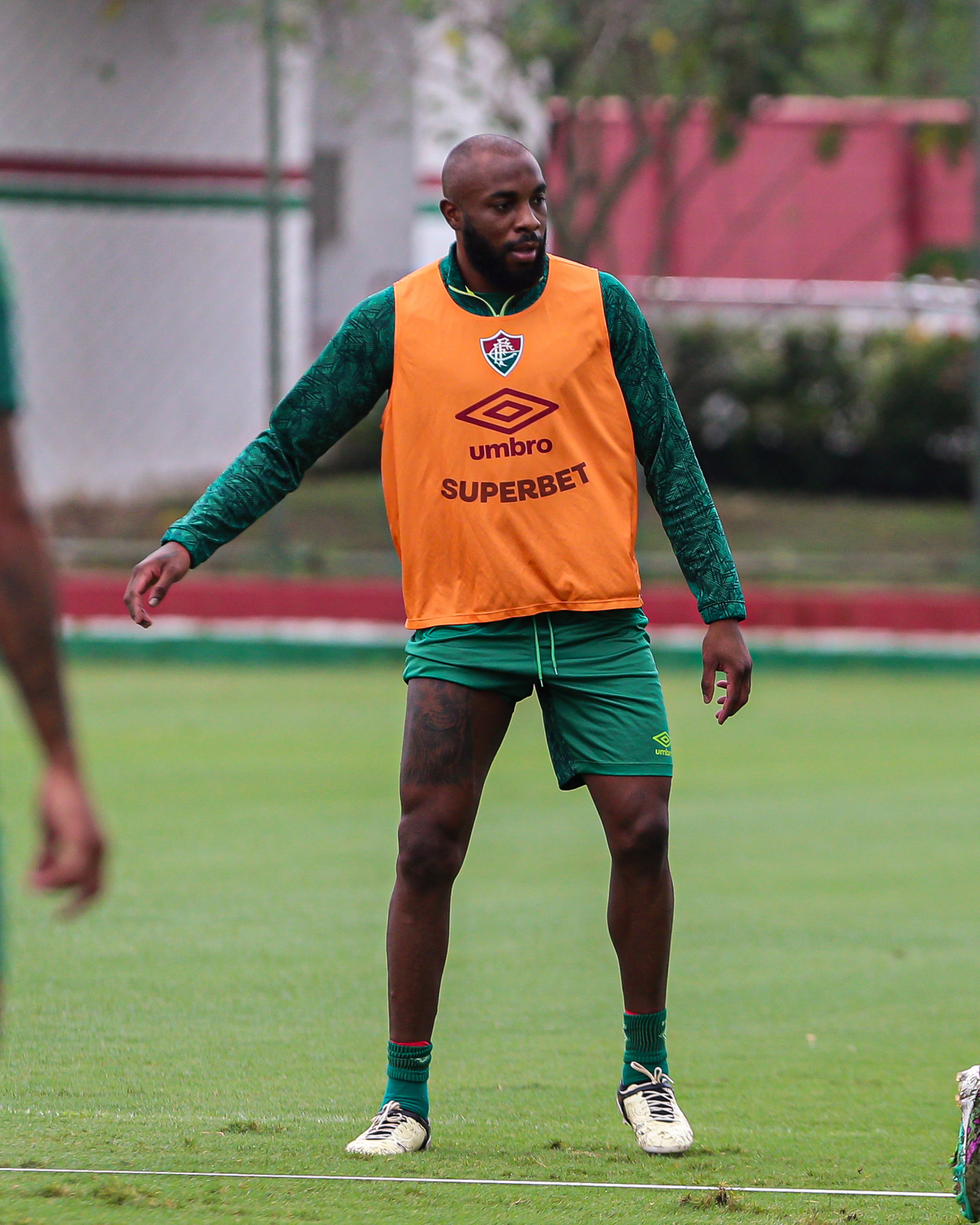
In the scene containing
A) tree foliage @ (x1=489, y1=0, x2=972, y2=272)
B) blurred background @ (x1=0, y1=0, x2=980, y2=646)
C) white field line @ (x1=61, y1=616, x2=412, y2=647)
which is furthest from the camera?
tree foliage @ (x1=489, y1=0, x2=972, y2=272)

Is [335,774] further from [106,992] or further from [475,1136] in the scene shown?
[475,1136]

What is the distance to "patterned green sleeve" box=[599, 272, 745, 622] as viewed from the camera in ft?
14.5

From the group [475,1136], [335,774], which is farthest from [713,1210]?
[335,774]

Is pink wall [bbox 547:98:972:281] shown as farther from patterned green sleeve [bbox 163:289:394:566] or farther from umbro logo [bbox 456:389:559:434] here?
umbro logo [bbox 456:389:559:434]

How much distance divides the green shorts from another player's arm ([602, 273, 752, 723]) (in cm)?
16

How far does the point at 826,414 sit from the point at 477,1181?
729 inches

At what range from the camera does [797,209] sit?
2258 cm

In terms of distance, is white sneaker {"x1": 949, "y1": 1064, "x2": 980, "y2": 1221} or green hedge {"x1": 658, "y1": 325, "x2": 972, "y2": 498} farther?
green hedge {"x1": 658, "y1": 325, "x2": 972, "y2": 498}

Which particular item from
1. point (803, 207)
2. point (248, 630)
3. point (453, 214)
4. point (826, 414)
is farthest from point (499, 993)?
point (803, 207)

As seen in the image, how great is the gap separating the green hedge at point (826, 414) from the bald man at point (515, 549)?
17.5 m

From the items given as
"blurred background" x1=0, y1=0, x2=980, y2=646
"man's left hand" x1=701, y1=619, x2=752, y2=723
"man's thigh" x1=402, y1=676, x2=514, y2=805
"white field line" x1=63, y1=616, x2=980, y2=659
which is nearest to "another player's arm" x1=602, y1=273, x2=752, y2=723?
"man's left hand" x1=701, y1=619, x2=752, y2=723

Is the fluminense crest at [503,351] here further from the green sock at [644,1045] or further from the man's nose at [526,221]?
the green sock at [644,1045]

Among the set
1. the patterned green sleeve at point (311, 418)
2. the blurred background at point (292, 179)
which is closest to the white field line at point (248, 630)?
the blurred background at point (292, 179)

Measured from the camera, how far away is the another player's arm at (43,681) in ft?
8.50
